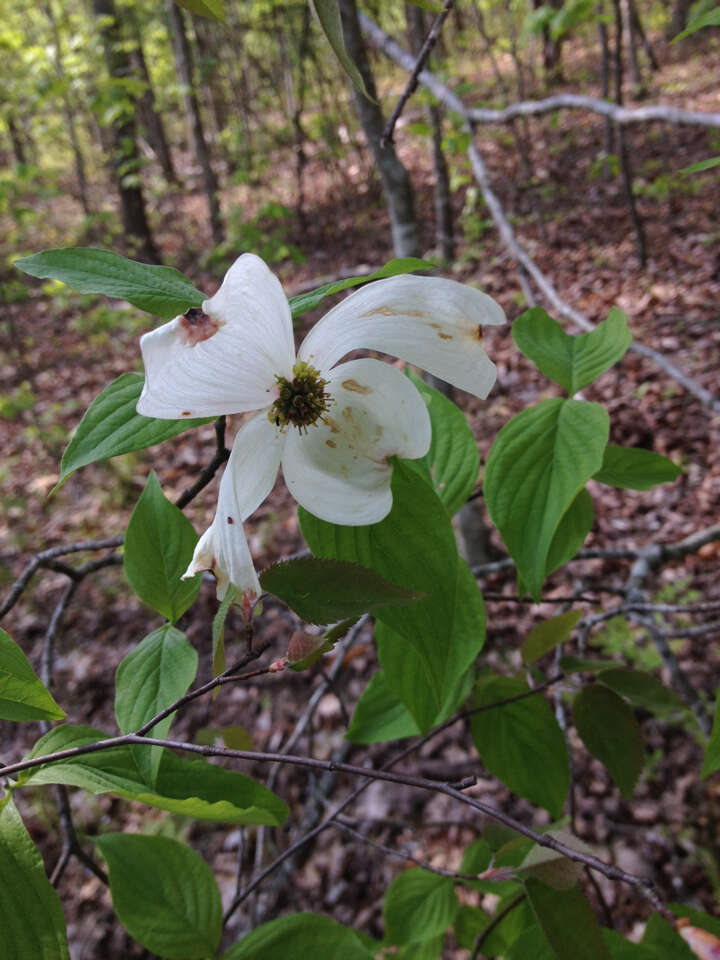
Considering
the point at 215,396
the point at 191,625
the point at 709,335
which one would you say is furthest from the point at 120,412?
the point at 709,335

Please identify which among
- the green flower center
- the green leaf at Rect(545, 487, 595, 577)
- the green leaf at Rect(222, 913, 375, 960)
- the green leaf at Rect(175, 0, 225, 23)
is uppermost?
the green leaf at Rect(175, 0, 225, 23)

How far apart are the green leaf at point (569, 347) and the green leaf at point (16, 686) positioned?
27.4 inches

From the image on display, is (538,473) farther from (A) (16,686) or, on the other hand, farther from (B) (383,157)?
(B) (383,157)

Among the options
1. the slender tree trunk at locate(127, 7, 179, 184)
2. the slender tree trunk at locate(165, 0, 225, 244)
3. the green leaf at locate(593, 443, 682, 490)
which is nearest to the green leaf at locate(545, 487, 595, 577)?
the green leaf at locate(593, 443, 682, 490)

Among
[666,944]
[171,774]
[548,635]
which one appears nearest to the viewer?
[171,774]

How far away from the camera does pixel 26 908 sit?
55 cm

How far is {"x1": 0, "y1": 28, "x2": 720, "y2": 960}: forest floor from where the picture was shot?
202cm

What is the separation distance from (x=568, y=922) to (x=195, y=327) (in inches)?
27.1

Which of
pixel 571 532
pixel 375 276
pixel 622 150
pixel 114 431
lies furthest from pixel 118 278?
pixel 622 150

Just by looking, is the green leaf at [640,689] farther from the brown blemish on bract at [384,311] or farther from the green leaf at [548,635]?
the brown blemish on bract at [384,311]

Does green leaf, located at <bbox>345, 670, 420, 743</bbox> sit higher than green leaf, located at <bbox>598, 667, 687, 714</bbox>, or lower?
lower

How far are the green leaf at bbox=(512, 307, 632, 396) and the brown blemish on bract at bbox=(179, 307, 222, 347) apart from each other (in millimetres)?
498

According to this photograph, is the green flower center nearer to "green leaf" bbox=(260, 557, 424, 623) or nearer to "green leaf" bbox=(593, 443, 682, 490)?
"green leaf" bbox=(260, 557, 424, 623)

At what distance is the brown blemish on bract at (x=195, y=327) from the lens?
0.48m
